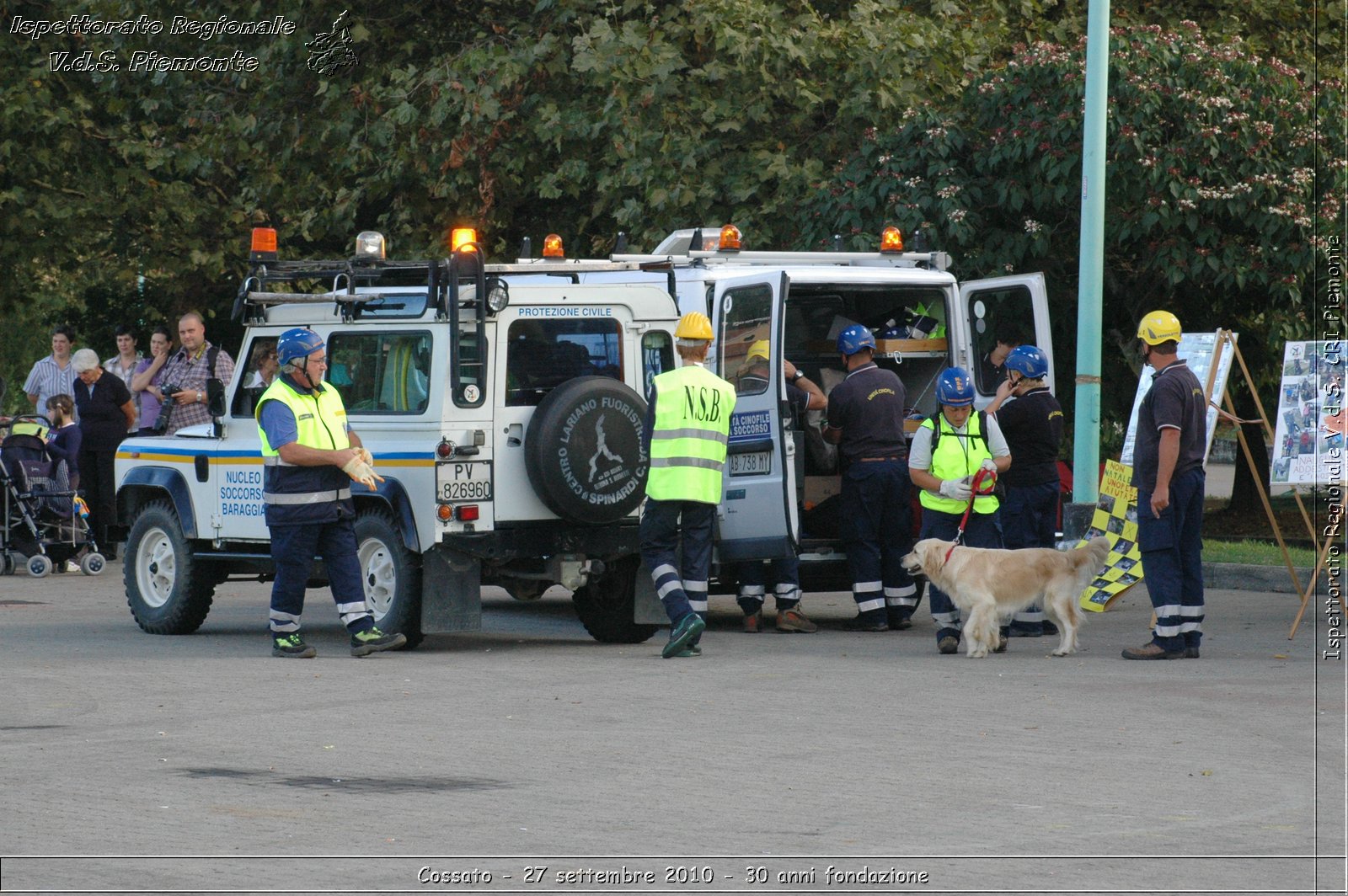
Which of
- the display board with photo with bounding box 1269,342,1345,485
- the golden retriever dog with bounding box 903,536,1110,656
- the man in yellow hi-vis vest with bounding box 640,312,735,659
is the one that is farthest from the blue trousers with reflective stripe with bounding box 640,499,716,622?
the display board with photo with bounding box 1269,342,1345,485

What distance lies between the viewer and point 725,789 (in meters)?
7.43

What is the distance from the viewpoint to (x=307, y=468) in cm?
1130

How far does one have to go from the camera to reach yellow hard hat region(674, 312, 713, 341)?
37.9ft

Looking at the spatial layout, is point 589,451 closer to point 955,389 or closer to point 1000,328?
point 955,389

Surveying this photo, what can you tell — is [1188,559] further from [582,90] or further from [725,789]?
[582,90]

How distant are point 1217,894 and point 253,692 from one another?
5.71 metres

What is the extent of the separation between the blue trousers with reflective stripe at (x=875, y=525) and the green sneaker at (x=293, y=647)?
3.53 metres

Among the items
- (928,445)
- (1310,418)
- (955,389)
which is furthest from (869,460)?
(1310,418)

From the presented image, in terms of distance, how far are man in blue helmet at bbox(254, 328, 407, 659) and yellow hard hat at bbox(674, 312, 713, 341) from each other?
6.44ft

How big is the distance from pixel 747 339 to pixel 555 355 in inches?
58.5

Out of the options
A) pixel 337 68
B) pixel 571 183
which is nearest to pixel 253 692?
pixel 571 183

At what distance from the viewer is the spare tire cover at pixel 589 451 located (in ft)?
37.4

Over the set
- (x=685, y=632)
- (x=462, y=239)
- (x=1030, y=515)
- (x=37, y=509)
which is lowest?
(x=685, y=632)

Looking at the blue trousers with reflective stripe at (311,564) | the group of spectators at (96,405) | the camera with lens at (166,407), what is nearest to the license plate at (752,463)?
the blue trousers with reflective stripe at (311,564)
